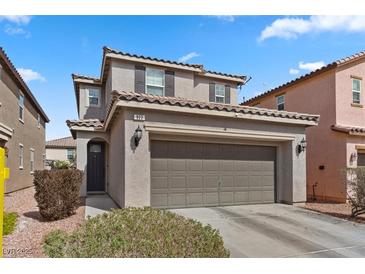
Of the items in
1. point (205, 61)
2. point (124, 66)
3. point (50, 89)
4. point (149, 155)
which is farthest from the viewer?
point (205, 61)

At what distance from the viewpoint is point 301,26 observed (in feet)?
28.1

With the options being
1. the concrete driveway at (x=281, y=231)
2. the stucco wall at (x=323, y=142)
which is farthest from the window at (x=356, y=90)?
the concrete driveway at (x=281, y=231)

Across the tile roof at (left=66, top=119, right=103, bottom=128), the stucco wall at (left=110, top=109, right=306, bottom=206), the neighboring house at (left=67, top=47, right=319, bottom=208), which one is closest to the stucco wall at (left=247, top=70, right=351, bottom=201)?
the neighboring house at (left=67, top=47, right=319, bottom=208)

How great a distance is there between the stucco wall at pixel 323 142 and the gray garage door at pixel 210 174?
354 centimetres

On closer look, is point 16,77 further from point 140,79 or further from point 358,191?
point 358,191

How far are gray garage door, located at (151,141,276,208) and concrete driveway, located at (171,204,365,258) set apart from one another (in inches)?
21.7

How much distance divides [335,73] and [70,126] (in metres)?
12.8

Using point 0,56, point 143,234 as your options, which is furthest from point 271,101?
point 143,234

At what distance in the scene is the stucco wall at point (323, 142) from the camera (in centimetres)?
1311

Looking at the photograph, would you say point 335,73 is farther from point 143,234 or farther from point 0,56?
point 0,56

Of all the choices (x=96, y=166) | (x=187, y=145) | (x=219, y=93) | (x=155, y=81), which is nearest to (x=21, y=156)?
(x=96, y=166)

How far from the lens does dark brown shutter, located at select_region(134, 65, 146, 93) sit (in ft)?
46.5

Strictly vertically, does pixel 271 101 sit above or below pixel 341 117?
above
